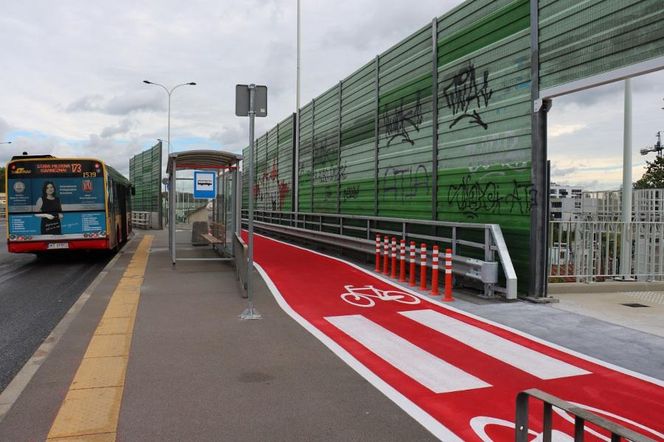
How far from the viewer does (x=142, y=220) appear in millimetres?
39625

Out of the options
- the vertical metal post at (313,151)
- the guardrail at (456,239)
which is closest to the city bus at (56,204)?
the guardrail at (456,239)

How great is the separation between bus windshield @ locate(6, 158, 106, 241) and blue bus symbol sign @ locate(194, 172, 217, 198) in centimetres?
447

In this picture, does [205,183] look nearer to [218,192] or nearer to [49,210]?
[218,192]

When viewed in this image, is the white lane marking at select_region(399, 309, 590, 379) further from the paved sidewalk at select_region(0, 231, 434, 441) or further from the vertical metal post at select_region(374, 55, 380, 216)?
the vertical metal post at select_region(374, 55, 380, 216)

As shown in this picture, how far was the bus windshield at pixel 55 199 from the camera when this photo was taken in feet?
44.4

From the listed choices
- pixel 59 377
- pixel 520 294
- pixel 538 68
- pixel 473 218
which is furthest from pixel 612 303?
pixel 59 377

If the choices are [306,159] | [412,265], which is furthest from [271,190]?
[412,265]

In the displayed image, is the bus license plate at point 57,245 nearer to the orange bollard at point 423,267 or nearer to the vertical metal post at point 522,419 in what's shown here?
the orange bollard at point 423,267

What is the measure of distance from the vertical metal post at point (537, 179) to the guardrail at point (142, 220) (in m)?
33.4

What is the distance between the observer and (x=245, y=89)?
774cm

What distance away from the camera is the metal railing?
984 centimetres

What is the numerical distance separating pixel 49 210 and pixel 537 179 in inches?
474

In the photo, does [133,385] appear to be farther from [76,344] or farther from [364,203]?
[364,203]

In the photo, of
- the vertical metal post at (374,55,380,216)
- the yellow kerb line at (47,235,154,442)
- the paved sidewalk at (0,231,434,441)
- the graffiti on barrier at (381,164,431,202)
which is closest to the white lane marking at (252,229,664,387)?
the graffiti on barrier at (381,164,431,202)
